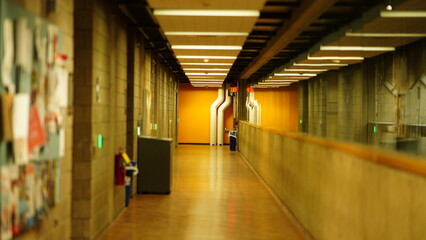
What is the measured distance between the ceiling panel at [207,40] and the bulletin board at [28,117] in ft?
11.2

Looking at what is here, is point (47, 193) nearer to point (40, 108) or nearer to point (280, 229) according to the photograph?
point (40, 108)

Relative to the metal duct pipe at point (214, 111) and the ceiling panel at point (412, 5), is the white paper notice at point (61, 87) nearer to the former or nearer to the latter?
the ceiling panel at point (412, 5)

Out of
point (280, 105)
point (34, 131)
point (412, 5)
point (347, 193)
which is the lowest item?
point (347, 193)

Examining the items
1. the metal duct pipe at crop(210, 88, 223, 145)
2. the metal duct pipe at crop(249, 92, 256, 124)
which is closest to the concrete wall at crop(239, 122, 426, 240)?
the metal duct pipe at crop(249, 92, 256, 124)

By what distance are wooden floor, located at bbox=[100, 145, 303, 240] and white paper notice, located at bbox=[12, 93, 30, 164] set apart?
2.57 meters

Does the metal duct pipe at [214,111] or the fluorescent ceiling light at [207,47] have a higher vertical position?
the fluorescent ceiling light at [207,47]

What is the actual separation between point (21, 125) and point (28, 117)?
0.15 meters

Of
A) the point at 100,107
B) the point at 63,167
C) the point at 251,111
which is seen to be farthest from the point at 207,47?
the point at 251,111

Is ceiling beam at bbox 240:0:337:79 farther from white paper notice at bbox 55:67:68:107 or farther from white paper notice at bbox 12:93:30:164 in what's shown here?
white paper notice at bbox 12:93:30:164

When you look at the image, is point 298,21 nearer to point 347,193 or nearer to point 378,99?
point 347,193

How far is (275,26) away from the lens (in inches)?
307

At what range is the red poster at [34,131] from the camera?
3.12 metres

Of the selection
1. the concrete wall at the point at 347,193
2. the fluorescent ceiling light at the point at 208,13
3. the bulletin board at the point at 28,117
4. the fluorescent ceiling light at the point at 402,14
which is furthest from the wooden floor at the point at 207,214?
the fluorescent ceiling light at the point at 402,14

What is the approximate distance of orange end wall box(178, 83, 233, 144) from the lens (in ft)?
70.4
